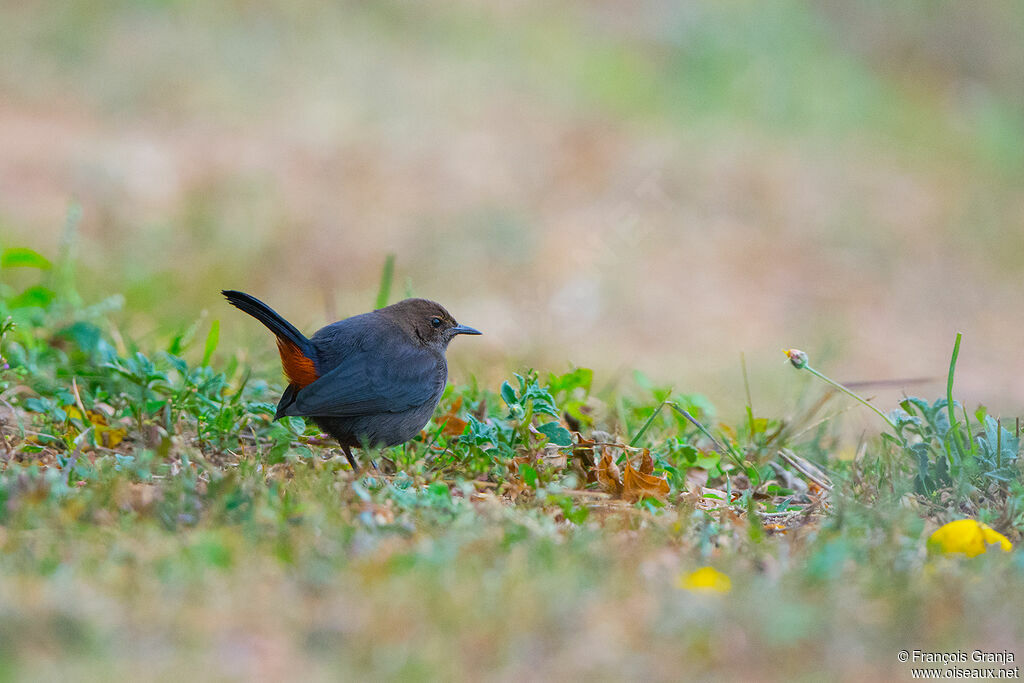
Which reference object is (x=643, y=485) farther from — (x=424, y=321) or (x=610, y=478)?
(x=424, y=321)

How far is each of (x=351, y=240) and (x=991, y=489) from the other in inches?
281

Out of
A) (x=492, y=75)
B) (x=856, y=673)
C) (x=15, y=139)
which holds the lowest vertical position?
(x=856, y=673)

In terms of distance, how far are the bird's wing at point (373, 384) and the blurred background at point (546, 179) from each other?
60.1 inches

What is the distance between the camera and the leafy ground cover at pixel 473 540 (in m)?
2.24

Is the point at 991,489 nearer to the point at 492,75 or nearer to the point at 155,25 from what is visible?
the point at 492,75

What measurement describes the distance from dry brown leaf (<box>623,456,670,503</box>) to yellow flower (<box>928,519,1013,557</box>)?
0.98 m

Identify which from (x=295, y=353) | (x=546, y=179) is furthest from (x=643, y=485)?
(x=546, y=179)

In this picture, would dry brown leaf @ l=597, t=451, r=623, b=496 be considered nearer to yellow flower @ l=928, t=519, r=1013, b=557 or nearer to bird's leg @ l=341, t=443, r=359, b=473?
bird's leg @ l=341, t=443, r=359, b=473

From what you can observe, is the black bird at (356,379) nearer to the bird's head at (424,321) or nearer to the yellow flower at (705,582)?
the bird's head at (424,321)

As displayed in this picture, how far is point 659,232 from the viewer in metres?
10.9

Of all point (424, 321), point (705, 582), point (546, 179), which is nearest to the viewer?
point (705, 582)

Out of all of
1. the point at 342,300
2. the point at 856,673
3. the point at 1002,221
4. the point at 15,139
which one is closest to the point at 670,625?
the point at 856,673

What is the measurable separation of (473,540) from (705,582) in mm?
Answer: 652

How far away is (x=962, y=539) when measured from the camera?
9.87 ft
